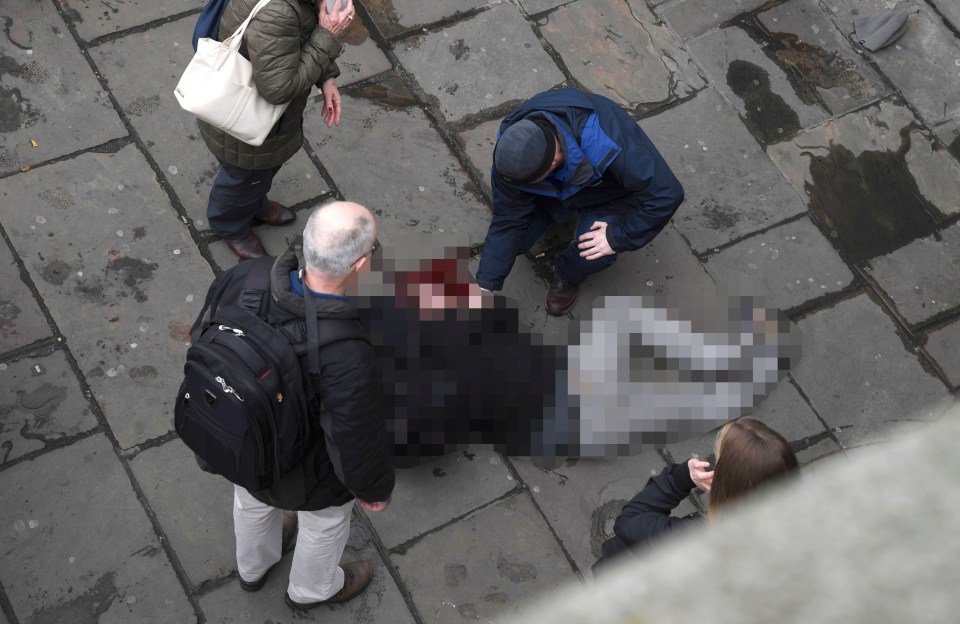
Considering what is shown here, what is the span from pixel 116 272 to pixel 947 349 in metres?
3.90

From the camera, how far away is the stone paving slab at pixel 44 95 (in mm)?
4652

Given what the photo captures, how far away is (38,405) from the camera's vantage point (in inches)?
161

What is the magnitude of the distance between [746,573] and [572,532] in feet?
11.5

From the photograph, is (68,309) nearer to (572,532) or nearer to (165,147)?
(165,147)

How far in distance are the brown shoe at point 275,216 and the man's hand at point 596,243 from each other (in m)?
1.41

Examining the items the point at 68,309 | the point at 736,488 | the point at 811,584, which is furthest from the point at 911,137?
the point at 811,584

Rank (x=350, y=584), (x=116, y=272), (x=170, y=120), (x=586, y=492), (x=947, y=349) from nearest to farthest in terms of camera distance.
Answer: (x=350, y=584)
(x=586, y=492)
(x=116, y=272)
(x=947, y=349)
(x=170, y=120)

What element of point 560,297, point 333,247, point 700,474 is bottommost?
point 560,297

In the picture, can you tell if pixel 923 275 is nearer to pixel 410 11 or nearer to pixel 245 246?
pixel 410 11

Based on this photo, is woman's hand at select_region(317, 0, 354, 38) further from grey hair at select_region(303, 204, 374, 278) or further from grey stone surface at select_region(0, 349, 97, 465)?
grey stone surface at select_region(0, 349, 97, 465)

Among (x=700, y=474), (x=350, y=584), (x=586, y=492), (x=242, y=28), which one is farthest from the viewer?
(x=586, y=492)

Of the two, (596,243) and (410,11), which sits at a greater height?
(596,243)

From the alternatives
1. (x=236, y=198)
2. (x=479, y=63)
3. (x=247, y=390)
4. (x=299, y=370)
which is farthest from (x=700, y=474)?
(x=479, y=63)

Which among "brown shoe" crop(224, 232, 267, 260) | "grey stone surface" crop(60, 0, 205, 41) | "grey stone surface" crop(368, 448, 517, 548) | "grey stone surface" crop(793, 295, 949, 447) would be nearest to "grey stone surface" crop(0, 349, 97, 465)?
"brown shoe" crop(224, 232, 267, 260)
